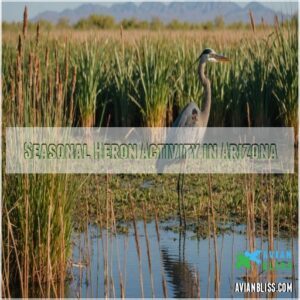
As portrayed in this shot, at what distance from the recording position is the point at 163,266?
20.2 feet

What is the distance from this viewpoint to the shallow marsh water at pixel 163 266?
5.40 metres

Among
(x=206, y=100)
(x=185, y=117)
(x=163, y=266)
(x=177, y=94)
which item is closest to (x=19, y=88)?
(x=163, y=266)

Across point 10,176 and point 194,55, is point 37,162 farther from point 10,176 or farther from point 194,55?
point 194,55

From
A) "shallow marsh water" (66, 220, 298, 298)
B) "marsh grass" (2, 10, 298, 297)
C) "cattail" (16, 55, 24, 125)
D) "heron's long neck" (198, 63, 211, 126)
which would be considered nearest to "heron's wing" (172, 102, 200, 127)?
"heron's long neck" (198, 63, 211, 126)

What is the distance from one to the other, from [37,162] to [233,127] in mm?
6894

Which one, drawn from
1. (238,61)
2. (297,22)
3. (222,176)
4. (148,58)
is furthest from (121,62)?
(222,176)

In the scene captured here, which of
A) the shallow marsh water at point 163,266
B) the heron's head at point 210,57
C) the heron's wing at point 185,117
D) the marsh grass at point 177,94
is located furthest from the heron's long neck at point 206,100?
the shallow marsh water at point 163,266

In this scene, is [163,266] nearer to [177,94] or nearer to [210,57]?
[210,57]

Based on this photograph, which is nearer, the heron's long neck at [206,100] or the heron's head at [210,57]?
the heron's long neck at [206,100]

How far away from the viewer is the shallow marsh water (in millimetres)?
5402

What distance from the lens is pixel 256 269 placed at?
4.95m

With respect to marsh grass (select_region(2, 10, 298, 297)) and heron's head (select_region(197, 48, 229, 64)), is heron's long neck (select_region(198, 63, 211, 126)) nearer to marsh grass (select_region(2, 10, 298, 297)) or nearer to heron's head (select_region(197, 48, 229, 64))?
heron's head (select_region(197, 48, 229, 64))

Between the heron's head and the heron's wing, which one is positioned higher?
the heron's head

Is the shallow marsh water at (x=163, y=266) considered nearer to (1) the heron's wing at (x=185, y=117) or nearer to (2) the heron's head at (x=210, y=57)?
(1) the heron's wing at (x=185, y=117)
